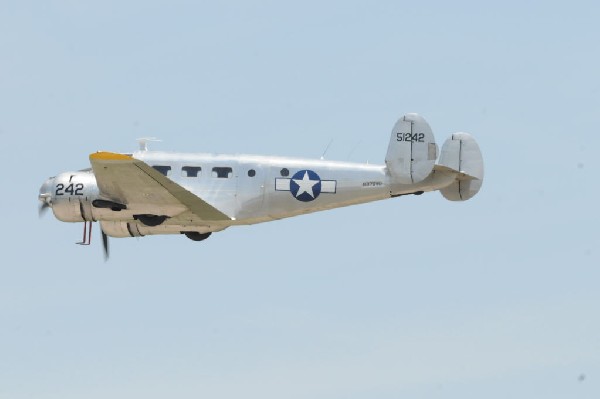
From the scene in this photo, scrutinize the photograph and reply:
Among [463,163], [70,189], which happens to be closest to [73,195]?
[70,189]

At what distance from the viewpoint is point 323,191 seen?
52.0 m

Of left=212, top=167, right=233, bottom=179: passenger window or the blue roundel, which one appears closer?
the blue roundel

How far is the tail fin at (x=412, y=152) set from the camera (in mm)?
51875

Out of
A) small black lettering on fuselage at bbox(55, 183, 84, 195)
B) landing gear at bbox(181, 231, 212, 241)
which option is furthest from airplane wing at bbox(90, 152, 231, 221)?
landing gear at bbox(181, 231, 212, 241)

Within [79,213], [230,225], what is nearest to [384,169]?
[230,225]

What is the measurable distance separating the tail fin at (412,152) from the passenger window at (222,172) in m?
4.05

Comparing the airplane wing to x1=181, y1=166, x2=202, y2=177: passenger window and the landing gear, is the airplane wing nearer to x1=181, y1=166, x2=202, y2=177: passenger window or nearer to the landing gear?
x1=181, y1=166, x2=202, y2=177: passenger window

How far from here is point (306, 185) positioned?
52.0 meters

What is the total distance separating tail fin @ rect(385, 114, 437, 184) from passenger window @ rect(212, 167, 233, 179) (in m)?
4.05

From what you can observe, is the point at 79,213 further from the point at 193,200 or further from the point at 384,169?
the point at 384,169

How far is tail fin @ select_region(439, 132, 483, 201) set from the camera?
52.6 metres

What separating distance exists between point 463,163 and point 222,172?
623 centimetres

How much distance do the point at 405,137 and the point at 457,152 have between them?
1586 mm

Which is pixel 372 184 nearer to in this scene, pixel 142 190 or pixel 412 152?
pixel 412 152
